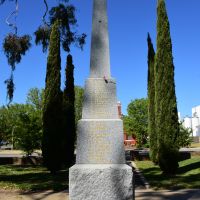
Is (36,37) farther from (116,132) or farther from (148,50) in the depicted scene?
(116,132)

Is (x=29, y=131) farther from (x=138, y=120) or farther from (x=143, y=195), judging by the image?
(x=138, y=120)

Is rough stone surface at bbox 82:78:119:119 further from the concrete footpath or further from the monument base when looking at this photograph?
the concrete footpath

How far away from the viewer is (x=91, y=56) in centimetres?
873

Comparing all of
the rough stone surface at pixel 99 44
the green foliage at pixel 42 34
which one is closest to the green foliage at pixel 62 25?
the green foliage at pixel 42 34

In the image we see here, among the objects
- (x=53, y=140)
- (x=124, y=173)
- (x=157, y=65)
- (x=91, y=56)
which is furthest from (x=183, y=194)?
(x=53, y=140)

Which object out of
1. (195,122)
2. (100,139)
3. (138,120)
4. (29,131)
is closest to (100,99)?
(100,139)

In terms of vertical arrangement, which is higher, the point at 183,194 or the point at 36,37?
the point at 36,37

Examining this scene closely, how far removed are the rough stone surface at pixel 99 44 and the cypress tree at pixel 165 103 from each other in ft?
31.5

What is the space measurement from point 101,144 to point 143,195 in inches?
164

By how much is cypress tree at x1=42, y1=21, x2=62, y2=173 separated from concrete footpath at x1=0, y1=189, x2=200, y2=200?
7466 mm

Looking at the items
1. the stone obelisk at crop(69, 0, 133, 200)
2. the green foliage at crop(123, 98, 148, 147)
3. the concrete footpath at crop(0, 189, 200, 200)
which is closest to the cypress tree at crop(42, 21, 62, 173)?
the concrete footpath at crop(0, 189, 200, 200)

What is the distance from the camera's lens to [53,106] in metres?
20.7

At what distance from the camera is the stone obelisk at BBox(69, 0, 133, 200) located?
775 cm

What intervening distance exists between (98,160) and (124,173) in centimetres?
59
